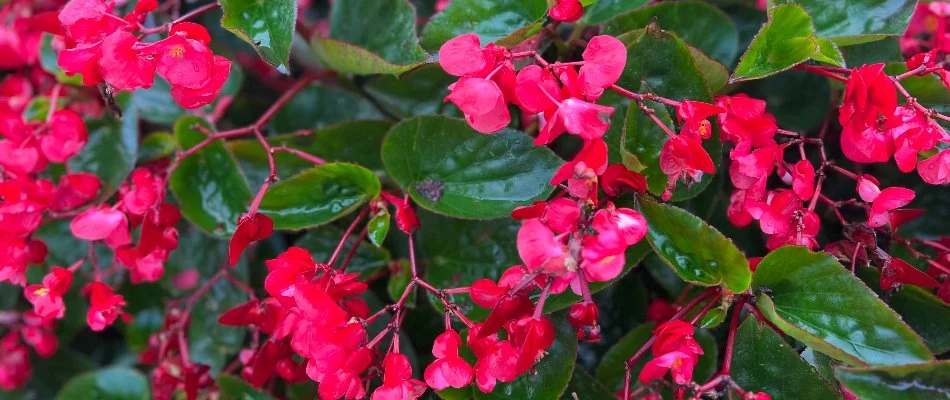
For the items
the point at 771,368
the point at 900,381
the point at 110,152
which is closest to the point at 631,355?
the point at 771,368

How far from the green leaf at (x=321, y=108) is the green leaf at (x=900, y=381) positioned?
61cm

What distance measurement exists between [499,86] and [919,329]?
40 cm

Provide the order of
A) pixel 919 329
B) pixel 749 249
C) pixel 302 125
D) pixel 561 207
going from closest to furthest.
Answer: pixel 561 207 < pixel 919 329 < pixel 749 249 < pixel 302 125

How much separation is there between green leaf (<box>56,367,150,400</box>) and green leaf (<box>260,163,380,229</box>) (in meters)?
0.38

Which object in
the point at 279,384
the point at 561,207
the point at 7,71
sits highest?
the point at 561,207

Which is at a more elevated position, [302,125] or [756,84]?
[756,84]

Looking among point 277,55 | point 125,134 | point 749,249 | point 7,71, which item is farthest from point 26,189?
point 749,249

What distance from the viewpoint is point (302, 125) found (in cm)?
92

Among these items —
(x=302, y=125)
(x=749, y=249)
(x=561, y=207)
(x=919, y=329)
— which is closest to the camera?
(x=561, y=207)

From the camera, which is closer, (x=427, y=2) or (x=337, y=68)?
(x=337, y=68)

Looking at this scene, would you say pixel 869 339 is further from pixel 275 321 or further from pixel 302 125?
pixel 302 125

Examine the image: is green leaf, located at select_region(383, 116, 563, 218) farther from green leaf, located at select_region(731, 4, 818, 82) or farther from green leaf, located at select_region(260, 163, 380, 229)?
green leaf, located at select_region(731, 4, 818, 82)

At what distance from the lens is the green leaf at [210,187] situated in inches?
29.5

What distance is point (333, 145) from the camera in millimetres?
792
